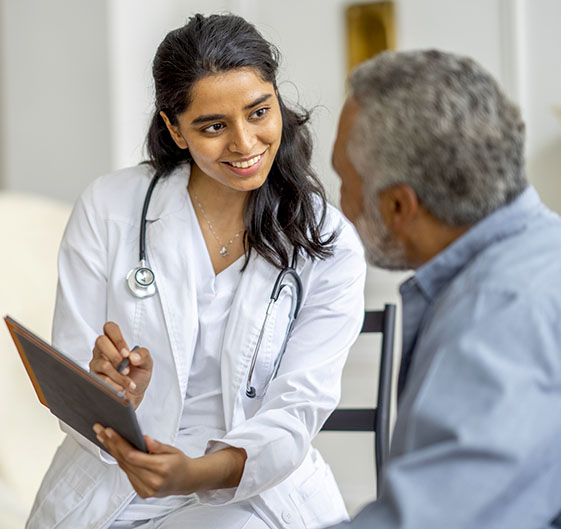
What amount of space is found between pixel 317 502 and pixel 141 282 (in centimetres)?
49

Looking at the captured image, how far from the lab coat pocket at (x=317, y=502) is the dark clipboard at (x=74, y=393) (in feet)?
1.20

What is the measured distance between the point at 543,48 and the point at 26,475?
6.83ft

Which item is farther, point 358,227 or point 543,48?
point 543,48

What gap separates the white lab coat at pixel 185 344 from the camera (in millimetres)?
1384

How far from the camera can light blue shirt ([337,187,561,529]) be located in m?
0.79

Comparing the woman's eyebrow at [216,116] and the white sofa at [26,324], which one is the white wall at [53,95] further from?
the woman's eyebrow at [216,116]

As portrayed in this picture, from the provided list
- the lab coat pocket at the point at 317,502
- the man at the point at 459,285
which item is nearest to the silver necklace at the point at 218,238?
the lab coat pocket at the point at 317,502

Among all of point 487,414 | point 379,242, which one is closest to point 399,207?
point 379,242

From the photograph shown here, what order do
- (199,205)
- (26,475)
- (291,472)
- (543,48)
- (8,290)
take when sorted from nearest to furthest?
(291,472) → (199,205) → (26,475) → (8,290) → (543,48)

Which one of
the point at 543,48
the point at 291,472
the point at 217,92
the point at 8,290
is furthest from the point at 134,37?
the point at 291,472

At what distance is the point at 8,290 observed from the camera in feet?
7.41

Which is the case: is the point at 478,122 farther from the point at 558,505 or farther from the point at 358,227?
the point at 558,505

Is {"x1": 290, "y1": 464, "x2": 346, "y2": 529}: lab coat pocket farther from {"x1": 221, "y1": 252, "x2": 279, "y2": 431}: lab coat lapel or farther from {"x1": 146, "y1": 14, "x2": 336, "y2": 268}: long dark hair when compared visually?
{"x1": 146, "y1": 14, "x2": 336, "y2": 268}: long dark hair

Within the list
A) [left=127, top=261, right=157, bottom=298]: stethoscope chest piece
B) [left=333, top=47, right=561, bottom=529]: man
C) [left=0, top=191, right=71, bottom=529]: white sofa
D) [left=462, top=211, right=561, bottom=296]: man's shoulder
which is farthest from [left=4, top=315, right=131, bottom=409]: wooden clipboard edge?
[left=0, top=191, right=71, bottom=529]: white sofa
